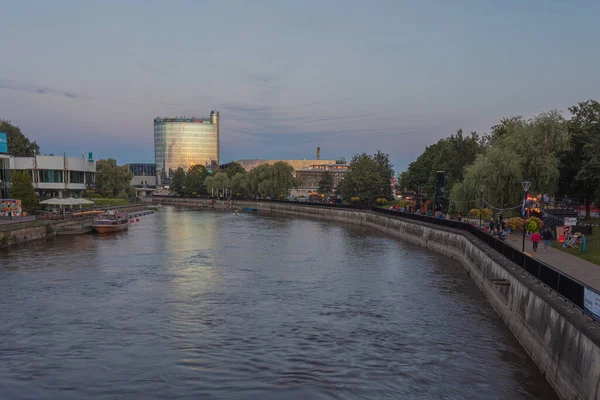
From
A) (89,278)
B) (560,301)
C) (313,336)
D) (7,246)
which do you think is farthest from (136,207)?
(560,301)

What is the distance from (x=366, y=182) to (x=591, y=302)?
92.0 m

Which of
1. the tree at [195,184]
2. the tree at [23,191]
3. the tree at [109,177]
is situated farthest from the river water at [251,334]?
the tree at [195,184]

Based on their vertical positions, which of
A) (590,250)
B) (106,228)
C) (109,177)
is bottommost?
(106,228)

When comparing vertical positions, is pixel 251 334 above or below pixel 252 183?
below

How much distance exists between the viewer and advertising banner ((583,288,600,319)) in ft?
39.6

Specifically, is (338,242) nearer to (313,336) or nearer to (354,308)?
(354,308)

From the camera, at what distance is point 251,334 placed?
768 inches

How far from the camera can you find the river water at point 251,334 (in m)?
14.9

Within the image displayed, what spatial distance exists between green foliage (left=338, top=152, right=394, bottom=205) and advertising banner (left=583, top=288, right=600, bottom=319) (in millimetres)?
91114

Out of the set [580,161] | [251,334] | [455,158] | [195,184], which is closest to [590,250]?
[251,334]

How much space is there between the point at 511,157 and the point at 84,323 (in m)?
41.5

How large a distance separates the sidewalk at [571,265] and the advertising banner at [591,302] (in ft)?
21.7

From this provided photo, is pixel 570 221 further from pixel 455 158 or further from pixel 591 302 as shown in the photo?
pixel 455 158

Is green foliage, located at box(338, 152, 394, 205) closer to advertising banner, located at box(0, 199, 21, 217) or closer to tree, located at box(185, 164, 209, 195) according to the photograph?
advertising banner, located at box(0, 199, 21, 217)
